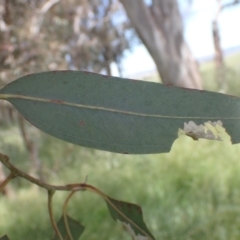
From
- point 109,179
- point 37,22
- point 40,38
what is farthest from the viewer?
point 37,22

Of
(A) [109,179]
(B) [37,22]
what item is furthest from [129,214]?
(B) [37,22]

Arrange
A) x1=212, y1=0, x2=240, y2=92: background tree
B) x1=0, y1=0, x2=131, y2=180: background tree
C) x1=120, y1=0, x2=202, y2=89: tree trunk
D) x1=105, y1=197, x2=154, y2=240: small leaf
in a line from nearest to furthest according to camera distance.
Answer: x1=105, y1=197, x2=154, y2=240: small leaf
x1=0, y1=0, x2=131, y2=180: background tree
x1=120, y1=0, x2=202, y2=89: tree trunk
x1=212, y1=0, x2=240, y2=92: background tree

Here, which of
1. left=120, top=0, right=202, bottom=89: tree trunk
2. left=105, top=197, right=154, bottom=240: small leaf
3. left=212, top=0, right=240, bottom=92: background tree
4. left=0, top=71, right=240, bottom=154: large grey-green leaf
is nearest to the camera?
left=0, top=71, right=240, bottom=154: large grey-green leaf

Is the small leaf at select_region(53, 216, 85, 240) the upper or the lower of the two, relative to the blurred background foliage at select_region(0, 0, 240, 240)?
lower

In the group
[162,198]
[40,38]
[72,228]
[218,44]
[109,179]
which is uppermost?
[218,44]

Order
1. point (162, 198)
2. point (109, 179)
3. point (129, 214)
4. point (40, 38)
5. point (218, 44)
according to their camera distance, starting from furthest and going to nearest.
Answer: point (218, 44), point (40, 38), point (109, 179), point (162, 198), point (129, 214)

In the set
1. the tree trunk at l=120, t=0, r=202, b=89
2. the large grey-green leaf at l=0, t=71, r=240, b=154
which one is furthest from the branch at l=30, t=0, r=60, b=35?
the large grey-green leaf at l=0, t=71, r=240, b=154

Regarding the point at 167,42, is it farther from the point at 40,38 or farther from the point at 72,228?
the point at 72,228

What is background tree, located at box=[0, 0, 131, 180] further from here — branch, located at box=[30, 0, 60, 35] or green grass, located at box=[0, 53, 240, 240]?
green grass, located at box=[0, 53, 240, 240]
